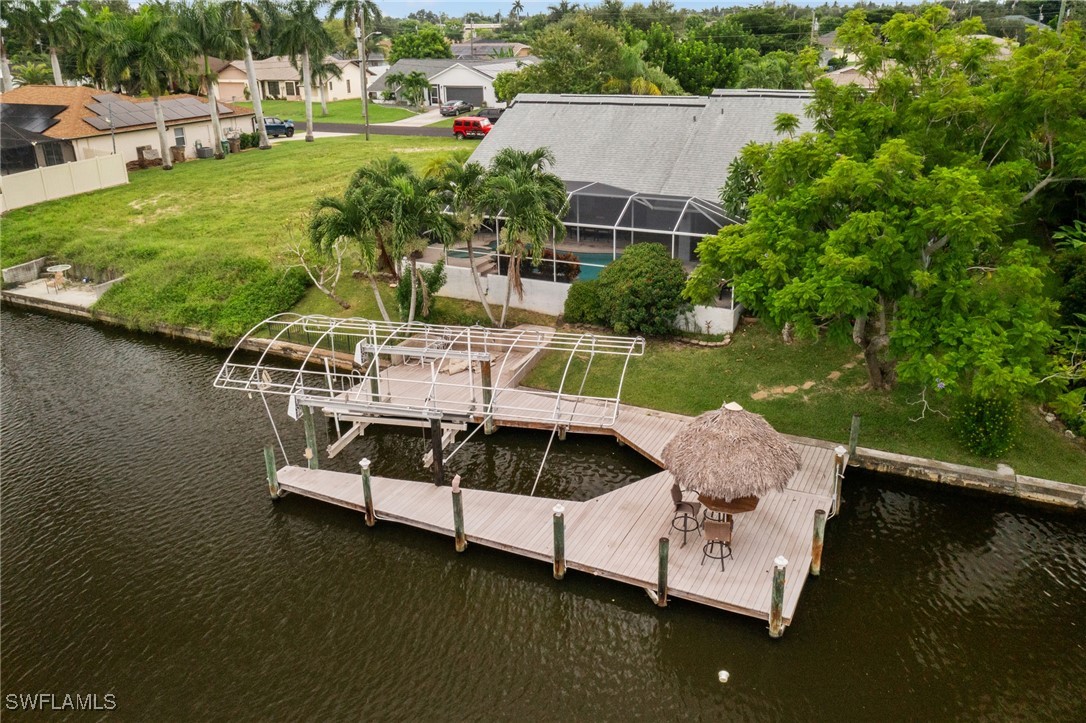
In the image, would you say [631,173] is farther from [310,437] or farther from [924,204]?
[310,437]

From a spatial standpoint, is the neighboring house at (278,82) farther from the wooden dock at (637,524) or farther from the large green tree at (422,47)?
the wooden dock at (637,524)

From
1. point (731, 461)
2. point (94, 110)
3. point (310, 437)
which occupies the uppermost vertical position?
point (94, 110)

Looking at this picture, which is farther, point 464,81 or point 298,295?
point 464,81

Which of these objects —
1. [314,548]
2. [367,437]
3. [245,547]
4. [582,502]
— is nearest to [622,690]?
[582,502]

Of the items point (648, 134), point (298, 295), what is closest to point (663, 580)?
point (648, 134)

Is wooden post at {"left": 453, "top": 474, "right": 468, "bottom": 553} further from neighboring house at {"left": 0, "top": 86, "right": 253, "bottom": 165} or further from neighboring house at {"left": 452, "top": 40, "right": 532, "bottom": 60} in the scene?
neighboring house at {"left": 452, "top": 40, "right": 532, "bottom": 60}

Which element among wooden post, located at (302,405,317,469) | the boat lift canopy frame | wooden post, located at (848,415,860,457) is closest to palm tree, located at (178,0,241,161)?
the boat lift canopy frame

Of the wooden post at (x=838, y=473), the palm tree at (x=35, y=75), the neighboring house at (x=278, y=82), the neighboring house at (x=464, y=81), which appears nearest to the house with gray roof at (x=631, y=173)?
the wooden post at (x=838, y=473)

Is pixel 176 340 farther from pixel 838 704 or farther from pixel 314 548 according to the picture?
pixel 838 704
